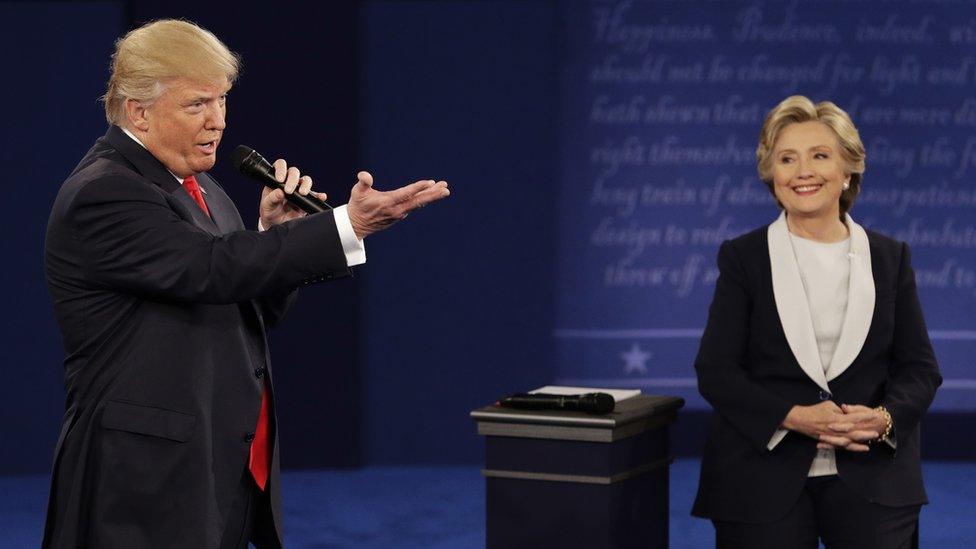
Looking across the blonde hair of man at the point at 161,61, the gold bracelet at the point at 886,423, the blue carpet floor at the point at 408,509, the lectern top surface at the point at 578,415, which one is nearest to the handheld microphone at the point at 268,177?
the blonde hair of man at the point at 161,61

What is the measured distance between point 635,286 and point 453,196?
96cm

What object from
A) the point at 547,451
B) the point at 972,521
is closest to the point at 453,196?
the point at 972,521

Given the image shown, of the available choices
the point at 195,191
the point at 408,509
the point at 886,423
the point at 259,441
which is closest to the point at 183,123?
the point at 195,191

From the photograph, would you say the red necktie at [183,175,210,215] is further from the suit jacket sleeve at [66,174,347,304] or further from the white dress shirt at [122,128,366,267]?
the white dress shirt at [122,128,366,267]

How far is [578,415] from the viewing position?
9.48 feet

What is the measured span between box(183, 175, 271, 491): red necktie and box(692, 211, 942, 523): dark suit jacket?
1023mm

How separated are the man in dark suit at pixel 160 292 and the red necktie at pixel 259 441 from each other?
86 mm

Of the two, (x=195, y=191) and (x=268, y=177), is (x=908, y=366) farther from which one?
(x=195, y=191)

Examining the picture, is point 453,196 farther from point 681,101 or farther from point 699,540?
point 699,540

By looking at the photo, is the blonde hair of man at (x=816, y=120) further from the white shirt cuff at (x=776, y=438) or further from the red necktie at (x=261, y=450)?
the red necktie at (x=261, y=450)

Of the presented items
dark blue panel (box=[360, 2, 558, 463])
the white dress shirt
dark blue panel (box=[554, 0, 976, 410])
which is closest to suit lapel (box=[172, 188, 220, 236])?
the white dress shirt

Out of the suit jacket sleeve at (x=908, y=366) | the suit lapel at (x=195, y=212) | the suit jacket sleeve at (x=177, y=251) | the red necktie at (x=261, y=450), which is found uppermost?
A: the suit lapel at (x=195, y=212)

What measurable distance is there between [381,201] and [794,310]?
1108mm

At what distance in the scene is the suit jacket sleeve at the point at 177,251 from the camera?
2102 mm
